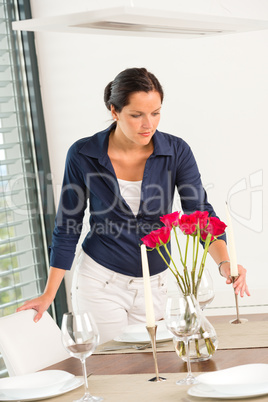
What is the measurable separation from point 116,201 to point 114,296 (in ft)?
1.24

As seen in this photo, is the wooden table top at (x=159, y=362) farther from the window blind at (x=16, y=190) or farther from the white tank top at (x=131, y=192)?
the window blind at (x=16, y=190)

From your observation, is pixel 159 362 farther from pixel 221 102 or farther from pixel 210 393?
pixel 221 102

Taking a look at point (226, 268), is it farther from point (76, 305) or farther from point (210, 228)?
point (76, 305)

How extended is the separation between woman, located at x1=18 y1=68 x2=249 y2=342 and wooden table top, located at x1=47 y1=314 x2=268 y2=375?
55cm

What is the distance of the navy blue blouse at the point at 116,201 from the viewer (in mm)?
2480

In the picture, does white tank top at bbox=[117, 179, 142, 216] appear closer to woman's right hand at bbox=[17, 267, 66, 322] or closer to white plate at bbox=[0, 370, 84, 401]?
woman's right hand at bbox=[17, 267, 66, 322]

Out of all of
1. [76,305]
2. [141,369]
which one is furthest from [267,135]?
[141,369]

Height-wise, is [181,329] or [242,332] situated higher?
[181,329]

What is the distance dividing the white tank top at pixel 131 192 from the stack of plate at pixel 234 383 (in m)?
1.14

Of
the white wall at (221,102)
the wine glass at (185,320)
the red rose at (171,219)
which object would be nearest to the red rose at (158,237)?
the red rose at (171,219)

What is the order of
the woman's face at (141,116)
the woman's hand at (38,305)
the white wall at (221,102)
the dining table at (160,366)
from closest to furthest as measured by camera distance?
1. the dining table at (160,366)
2. the woman's hand at (38,305)
3. the woman's face at (141,116)
4. the white wall at (221,102)

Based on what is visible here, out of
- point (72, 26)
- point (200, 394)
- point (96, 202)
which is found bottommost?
point (200, 394)

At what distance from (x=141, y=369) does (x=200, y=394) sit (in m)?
0.38

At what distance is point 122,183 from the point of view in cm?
251
